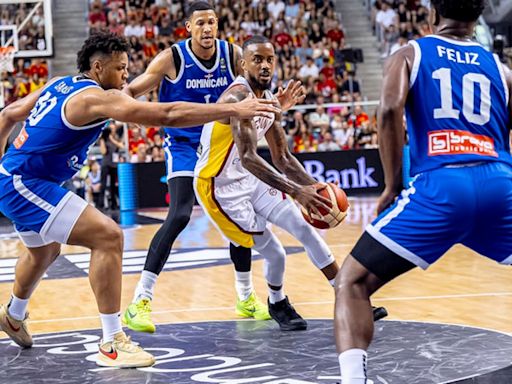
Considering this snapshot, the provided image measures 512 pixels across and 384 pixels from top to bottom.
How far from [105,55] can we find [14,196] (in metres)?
0.98

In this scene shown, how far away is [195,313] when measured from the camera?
7246 millimetres

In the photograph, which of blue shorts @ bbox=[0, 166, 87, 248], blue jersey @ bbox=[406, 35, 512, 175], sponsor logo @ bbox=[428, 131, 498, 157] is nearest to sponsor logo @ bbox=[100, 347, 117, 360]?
blue shorts @ bbox=[0, 166, 87, 248]

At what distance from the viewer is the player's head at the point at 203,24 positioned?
7203 millimetres

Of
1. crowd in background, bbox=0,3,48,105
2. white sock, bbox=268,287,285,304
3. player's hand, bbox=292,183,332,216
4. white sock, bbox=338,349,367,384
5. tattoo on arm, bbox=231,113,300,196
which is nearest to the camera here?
white sock, bbox=338,349,367,384

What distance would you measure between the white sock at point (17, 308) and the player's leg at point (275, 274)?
1600 mm

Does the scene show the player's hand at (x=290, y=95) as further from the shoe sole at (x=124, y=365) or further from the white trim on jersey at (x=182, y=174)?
the shoe sole at (x=124, y=365)

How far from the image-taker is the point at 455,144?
3.91 m

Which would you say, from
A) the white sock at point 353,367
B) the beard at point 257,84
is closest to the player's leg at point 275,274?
the beard at point 257,84

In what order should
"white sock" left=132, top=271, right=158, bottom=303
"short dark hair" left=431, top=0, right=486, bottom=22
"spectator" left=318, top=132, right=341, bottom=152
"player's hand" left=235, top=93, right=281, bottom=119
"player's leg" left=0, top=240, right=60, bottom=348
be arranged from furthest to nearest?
"spectator" left=318, top=132, right=341, bottom=152
"white sock" left=132, top=271, right=158, bottom=303
"player's leg" left=0, top=240, right=60, bottom=348
"player's hand" left=235, top=93, right=281, bottom=119
"short dark hair" left=431, top=0, right=486, bottom=22

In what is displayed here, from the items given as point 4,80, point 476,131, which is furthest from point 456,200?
point 4,80

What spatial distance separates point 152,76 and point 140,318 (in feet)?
6.36

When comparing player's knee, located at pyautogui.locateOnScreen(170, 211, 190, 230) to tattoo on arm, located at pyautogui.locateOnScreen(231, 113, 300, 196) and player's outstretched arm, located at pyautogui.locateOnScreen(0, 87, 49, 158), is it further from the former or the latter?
player's outstretched arm, located at pyautogui.locateOnScreen(0, 87, 49, 158)

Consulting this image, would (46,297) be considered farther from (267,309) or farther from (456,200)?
(456,200)

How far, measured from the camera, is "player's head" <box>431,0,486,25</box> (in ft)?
13.0
